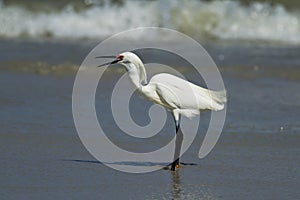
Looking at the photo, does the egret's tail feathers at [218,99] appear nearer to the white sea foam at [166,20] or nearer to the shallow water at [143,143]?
the shallow water at [143,143]

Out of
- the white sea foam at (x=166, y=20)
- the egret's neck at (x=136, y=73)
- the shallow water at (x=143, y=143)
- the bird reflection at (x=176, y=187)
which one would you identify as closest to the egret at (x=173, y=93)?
the egret's neck at (x=136, y=73)

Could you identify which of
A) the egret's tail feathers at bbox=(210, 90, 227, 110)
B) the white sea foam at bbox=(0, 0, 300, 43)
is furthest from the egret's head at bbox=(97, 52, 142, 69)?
the white sea foam at bbox=(0, 0, 300, 43)

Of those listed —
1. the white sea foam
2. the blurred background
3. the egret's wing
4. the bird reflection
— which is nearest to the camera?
the bird reflection

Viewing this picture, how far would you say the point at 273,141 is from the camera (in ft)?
21.1

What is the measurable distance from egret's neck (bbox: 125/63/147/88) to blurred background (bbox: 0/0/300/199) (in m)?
0.68

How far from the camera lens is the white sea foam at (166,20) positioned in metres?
14.3

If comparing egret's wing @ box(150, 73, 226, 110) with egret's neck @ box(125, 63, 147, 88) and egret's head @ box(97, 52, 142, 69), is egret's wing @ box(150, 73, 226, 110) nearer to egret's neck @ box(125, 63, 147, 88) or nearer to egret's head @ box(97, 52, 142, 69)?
egret's neck @ box(125, 63, 147, 88)

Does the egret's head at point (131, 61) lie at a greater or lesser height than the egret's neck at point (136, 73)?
greater

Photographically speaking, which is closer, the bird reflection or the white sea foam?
the bird reflection

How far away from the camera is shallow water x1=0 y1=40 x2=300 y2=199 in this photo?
16.4ft

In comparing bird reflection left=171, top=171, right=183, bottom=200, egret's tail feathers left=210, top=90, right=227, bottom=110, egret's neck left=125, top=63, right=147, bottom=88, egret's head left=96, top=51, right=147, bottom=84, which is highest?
egret's head left=96, top=51, right=147, bottom=84

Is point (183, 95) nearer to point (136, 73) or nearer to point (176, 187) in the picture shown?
point (136, 73)

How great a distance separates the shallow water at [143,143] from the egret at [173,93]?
1.33 ft

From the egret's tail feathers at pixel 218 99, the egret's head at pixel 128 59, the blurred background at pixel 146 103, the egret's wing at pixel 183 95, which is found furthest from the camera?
the egret's tail feathers at pixel 218 99
